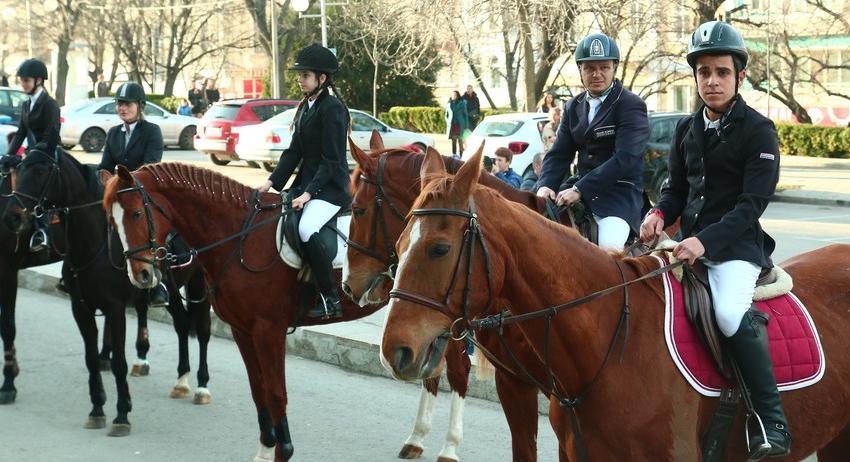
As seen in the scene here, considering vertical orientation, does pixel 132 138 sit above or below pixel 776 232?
above

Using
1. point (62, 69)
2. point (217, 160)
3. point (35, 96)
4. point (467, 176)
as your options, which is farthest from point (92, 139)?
point (467, 176)

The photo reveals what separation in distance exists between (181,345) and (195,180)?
7.77 ft

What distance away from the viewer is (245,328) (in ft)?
24.2

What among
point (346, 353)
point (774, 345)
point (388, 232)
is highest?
point (388, 232)

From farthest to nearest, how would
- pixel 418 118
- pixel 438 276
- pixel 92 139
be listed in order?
pixel 418 118 < pixel 92 139 < pixel 438 276

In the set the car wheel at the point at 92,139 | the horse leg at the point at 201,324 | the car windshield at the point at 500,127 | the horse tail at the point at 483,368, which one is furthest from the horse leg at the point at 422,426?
the car wheel at the point at 92,139

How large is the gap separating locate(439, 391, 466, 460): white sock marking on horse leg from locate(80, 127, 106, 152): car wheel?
94.2 ft

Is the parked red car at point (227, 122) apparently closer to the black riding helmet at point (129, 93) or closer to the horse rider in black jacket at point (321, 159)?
the black riding helmet at point (129, 93)

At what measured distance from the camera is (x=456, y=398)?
7.27 m

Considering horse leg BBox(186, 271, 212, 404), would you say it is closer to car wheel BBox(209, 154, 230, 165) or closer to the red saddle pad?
the red saddle pad

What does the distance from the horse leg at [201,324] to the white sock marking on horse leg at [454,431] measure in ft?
8.87

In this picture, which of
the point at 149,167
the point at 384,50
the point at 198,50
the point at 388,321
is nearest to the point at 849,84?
the point at 384,50

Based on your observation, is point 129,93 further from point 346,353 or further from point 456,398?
point 456,398

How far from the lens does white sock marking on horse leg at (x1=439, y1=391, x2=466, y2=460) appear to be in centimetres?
717
